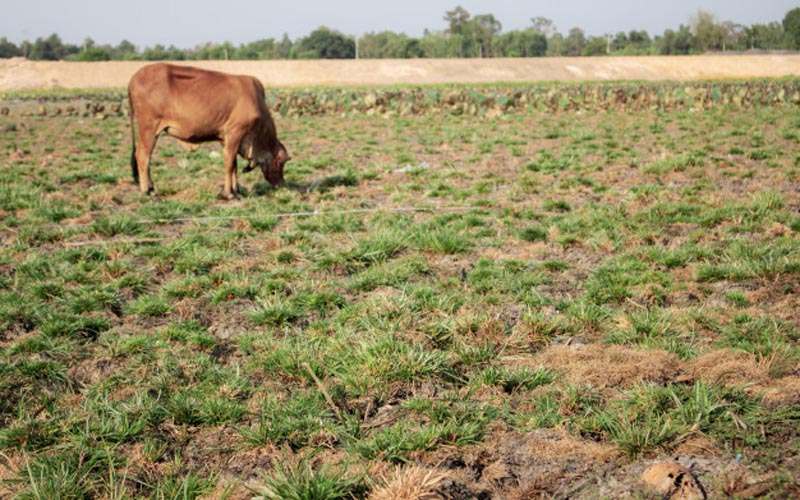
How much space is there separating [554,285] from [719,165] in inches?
262

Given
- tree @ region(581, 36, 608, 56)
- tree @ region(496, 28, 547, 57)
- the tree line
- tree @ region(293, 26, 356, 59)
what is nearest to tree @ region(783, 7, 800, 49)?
the tree line

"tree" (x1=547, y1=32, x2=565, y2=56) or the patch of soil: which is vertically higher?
"tree" (x1=547, y1=32, x2=565, y2=56)

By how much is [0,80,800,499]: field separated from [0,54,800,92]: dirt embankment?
5039 cm

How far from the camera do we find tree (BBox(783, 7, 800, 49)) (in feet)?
306

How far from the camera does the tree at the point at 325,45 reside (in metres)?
104

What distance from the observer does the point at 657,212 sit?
7.88 meters

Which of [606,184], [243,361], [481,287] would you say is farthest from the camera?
[606,184]

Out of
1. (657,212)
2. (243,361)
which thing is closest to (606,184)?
(657,212)

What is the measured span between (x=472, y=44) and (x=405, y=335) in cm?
11365

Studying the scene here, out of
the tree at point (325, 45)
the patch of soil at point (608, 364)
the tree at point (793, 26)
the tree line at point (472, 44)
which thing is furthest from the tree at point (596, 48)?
the patch of soil at point (608, 364)

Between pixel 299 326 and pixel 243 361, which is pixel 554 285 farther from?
pixel 243 361

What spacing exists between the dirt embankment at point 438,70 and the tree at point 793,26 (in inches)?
1499

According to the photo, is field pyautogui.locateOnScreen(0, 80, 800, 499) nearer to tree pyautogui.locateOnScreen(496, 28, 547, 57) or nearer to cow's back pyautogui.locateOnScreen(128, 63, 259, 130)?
cow's back pyautogui.locateOnScreen(128, 63, 259, 130)

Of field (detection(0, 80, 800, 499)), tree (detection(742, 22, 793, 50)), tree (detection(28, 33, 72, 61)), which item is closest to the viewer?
field (detection(0, 80, 800, 499))
